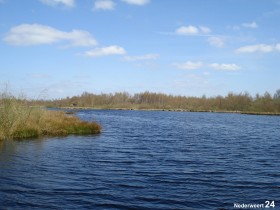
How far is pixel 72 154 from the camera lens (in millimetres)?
24188

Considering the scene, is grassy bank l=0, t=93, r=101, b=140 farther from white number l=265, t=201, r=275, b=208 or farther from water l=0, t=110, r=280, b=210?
white number l=265, t=201, r=275, b=208

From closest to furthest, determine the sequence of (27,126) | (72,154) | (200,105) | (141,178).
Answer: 1. (141,178)
2. (72,154)
3. (27,126)
4. (200,105)

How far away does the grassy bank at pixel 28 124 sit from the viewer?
30125 mm

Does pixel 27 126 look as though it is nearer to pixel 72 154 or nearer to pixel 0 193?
pixel 72 154

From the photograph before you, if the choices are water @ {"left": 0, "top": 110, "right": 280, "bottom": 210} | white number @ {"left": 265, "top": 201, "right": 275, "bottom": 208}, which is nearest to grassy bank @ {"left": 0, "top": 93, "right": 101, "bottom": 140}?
water @ {"left": 0, "top": 110, "right": 280, "bottom": 210}

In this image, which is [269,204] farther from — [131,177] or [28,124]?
[28,124]

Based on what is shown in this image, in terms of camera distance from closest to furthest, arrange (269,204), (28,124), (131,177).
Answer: (269,204) < (131,177) < (28,124)

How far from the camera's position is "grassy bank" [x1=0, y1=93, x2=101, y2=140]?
30.1 meters

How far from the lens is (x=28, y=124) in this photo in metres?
33.7

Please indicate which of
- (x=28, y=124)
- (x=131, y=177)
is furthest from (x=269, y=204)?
(x=28, y=124)

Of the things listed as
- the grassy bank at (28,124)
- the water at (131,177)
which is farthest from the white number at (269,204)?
the grassy bank at (28,124)

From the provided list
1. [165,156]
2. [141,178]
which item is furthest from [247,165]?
[141,178]

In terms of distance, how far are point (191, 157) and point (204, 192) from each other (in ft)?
33.0

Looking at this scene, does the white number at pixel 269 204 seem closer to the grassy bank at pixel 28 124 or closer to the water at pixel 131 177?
the water at pixel 131 177
